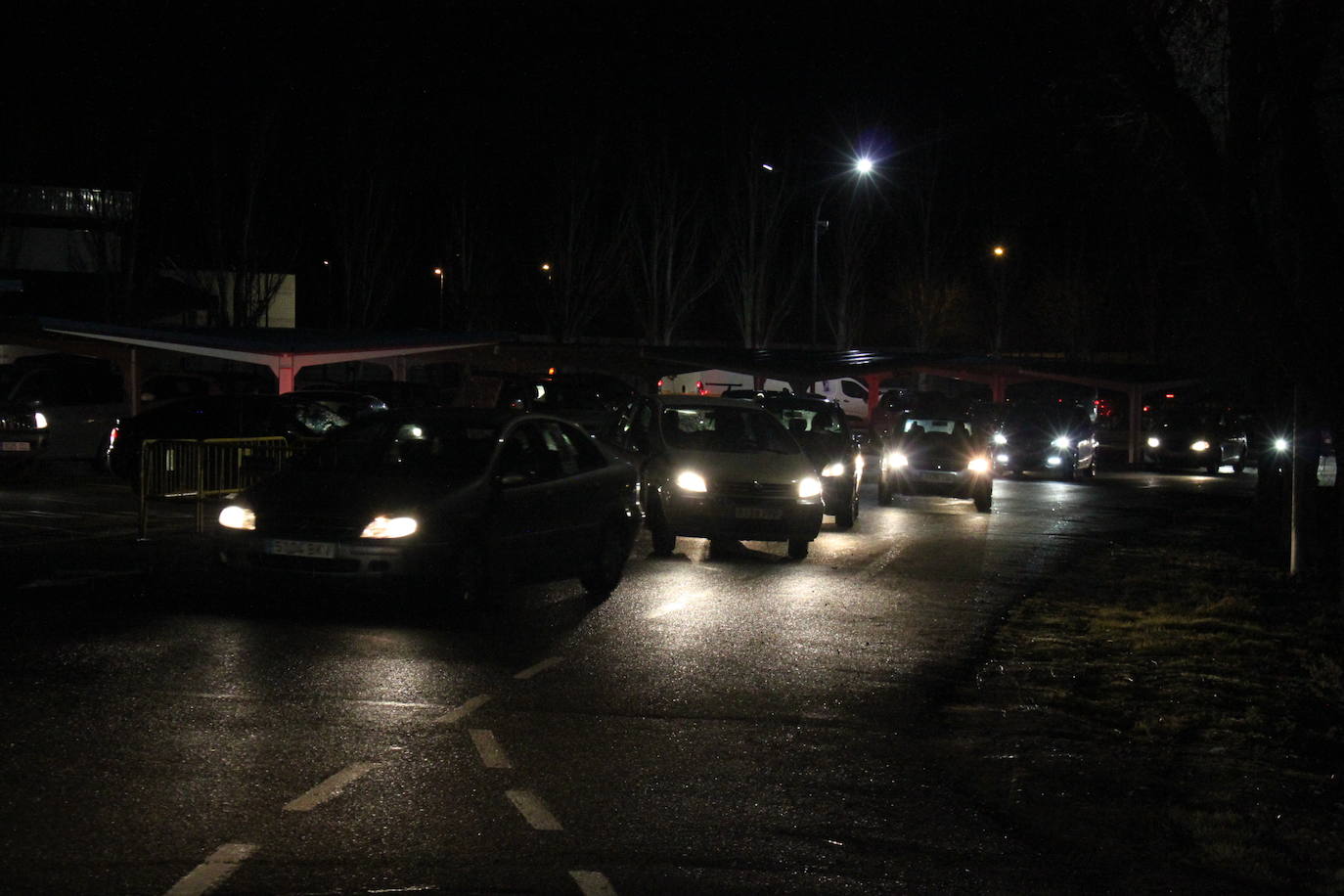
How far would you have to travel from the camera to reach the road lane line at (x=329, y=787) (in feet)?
21.2

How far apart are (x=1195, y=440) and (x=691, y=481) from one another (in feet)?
91.6

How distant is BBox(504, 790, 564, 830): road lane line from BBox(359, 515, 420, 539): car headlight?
4.58 meters

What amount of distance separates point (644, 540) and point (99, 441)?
12.9m

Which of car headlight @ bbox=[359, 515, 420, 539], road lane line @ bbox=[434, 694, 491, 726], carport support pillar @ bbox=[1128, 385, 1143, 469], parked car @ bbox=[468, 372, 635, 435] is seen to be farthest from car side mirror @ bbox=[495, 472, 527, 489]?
carport support pillar @ bbox=[1128, 385, 1143, 469]

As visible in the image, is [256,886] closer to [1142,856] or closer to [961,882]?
[961,882]

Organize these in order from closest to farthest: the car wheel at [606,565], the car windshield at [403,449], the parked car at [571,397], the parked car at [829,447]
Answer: the car windshield at [403,449], the car wheel at [606,565], the parked car at [829,447], the parked car at [571,397]

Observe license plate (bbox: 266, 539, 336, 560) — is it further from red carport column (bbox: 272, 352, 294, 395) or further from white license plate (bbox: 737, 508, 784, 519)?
red carport column (bbox: 272, 352, 294, 395)

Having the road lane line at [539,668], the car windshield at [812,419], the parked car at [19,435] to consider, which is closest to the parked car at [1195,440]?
the car windshield at [812,419]

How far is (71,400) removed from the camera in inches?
1060

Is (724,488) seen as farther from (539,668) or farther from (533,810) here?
(533,810)

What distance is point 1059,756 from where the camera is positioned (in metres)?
7.93

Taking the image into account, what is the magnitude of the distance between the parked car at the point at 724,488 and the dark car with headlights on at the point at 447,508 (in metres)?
2.68

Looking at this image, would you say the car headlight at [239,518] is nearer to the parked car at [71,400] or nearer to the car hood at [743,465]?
the car hood at [743,465]

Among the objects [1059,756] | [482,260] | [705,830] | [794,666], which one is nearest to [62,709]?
[705,830]
